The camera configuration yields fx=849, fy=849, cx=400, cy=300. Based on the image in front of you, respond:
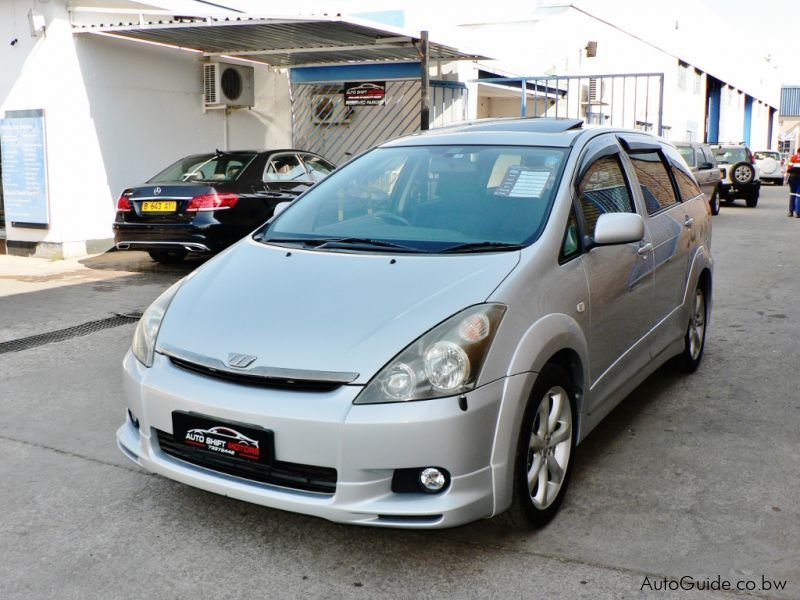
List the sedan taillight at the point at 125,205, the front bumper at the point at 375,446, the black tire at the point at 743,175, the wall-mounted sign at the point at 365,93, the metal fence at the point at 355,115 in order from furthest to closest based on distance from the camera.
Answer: the black tire at the point at 743,175 < the metal fence at the point at 355,115 < the wall-mounted sign at the point at 365,93 < the sedan taillight at the point at 125,205 < the front bumper at the point at 375,446

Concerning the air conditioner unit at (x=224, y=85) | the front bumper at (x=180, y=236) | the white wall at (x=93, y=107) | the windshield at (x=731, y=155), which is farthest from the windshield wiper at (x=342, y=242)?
the windshield at (x=731, y=155)

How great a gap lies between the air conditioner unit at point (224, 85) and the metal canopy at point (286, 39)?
0.22m

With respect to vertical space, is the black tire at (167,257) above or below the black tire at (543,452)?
below

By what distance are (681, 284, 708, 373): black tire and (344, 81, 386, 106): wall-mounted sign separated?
894 centimetres

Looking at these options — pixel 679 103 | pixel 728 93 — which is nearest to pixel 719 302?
pixel 679 103

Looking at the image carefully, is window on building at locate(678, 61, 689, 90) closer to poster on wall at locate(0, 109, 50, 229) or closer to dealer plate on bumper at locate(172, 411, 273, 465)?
poster on wall at locate(0, 109, 50, 229)

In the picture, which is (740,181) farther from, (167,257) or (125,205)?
(125,205)

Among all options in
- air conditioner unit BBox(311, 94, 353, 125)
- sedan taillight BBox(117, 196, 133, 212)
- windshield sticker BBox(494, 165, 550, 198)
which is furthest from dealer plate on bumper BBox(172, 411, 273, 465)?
air conditioner unit BBox(311, 94, 353, 125)

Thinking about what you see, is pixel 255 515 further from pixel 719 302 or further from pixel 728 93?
pixel 728 93

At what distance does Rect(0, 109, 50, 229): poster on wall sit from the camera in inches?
441

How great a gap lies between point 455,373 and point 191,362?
0.98m

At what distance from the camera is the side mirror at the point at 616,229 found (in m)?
3.68

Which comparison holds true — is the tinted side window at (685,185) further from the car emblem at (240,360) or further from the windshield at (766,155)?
the windshield at (766,155)

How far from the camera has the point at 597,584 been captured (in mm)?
2943
